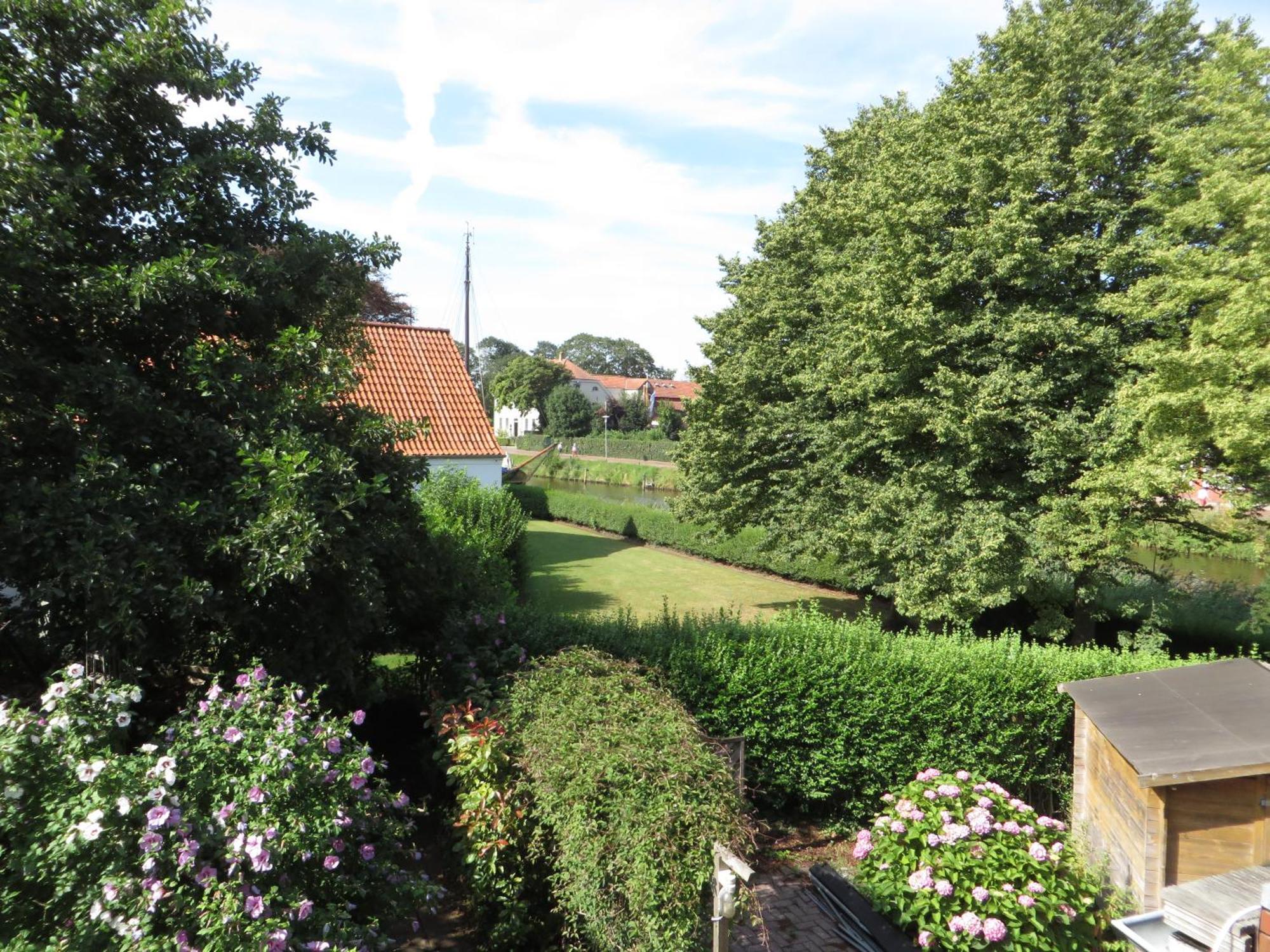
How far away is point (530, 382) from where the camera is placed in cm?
9000

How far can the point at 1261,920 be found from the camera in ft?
13.5

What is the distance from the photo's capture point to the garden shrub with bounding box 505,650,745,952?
13.0 feet

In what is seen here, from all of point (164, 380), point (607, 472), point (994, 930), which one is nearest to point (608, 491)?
point (607, 472)

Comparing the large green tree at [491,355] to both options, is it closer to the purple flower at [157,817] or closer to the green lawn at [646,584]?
the green lawn at [646,584]

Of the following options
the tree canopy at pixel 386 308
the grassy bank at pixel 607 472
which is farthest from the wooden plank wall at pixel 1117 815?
the grassy bank at pixel 607 472

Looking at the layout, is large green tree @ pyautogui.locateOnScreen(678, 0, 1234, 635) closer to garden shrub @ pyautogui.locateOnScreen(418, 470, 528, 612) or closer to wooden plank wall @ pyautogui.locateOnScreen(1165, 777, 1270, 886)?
wooden plank wall @ pyautogui.locateOnScreen(1165, 777, 1270, 886)

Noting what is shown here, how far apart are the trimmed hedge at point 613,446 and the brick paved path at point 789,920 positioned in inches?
2093

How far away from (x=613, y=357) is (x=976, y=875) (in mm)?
136191

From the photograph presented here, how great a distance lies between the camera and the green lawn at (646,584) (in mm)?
19328

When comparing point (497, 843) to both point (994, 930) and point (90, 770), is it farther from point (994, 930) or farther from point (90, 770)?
point (994, 930)

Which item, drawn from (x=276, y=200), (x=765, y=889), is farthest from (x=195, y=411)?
(x=765, y=889)

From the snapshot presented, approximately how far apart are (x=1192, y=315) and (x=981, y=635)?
24.8ft

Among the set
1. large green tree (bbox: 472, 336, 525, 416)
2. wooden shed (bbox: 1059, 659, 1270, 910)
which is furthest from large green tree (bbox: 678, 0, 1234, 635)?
large green tree (bbox: 472, 336, 525, 416)

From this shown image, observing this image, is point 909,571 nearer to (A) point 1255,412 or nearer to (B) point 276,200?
(A) point 1255,412
